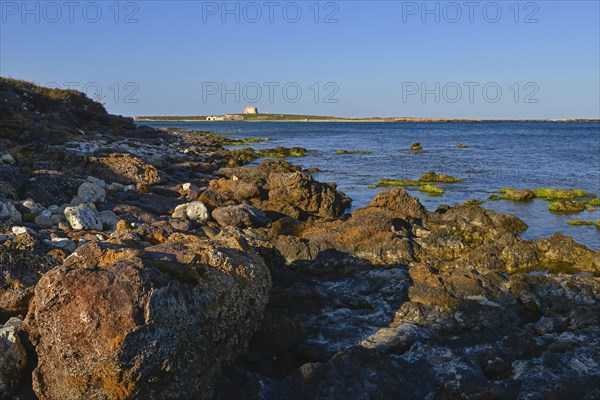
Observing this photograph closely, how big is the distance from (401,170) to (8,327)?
3658 cm

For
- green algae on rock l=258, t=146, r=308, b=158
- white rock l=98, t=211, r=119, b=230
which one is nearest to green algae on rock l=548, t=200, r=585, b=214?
white rock l=98, t=211, r=119, b=230

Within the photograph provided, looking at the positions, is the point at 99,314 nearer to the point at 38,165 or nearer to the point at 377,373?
the point at 377,373

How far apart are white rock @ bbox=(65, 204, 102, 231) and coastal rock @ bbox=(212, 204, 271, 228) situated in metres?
3.64

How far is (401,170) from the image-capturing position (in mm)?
40469

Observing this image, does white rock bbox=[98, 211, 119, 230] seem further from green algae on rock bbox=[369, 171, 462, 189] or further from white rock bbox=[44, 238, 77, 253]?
green algae on rock bbox=[369, 171, 462, 189]

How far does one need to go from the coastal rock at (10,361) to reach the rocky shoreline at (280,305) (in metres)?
0.02

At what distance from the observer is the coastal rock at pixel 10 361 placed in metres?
5.46

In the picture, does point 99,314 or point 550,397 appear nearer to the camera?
point 99,314

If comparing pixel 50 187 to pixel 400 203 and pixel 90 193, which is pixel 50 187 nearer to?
pixel 90 193

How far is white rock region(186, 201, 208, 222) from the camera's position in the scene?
15047 millimetres

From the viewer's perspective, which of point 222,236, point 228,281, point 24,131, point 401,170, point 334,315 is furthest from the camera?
point 401,170

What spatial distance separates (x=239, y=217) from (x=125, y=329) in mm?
10085

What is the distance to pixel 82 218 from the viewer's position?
11852 millimetres

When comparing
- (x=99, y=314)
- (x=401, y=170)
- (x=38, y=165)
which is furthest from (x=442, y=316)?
(x=401, y=170)
